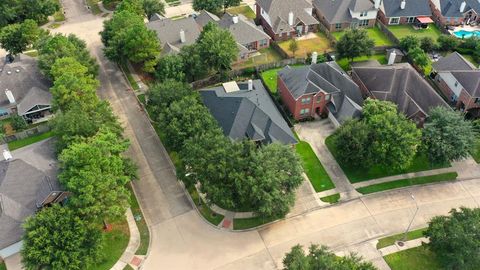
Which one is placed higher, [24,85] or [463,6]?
[463,6]

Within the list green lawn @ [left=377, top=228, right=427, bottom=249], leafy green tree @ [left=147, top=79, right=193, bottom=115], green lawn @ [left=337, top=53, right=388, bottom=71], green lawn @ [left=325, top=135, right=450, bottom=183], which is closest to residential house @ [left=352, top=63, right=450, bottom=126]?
green lawn @ [left=325, top=135, right=450, bottom=183]

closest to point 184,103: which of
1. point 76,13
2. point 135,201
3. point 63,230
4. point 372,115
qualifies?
point 135,201

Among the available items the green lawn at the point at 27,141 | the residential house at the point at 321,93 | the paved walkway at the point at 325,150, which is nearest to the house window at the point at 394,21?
the residential house at the point at 321,93

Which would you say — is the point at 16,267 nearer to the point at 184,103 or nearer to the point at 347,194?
the point at 184,103

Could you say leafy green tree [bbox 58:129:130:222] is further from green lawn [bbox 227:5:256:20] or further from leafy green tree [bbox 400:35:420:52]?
leafy green tree [bbox 400:35:420:52]

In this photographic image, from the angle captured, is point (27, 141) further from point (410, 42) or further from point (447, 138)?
point (410, 42)

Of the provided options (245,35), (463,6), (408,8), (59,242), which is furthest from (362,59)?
(59,242)
